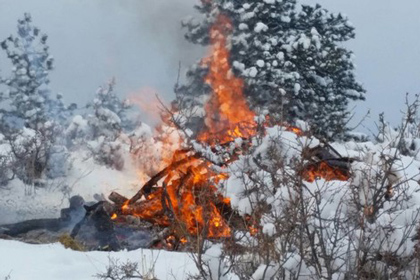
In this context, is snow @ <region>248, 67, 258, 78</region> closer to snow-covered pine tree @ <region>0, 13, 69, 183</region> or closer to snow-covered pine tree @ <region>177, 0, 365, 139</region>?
snow-covered pine tree @ <region>177, 0, 365, 139</region>

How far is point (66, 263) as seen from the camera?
24.7 feet

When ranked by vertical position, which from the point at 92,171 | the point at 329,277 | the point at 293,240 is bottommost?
the point at 329,277

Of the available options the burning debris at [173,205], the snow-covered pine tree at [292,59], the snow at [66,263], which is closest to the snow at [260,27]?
the snow-covered pine tree at [292,59]

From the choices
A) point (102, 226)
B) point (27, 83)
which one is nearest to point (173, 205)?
point (102, 226)

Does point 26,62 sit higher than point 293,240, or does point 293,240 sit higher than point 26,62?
point 26,62

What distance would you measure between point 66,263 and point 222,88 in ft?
52.2

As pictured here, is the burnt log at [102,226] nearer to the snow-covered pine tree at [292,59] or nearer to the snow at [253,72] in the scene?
the snow-covered pine tree at [292,59]

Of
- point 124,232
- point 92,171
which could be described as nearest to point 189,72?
point 92,171

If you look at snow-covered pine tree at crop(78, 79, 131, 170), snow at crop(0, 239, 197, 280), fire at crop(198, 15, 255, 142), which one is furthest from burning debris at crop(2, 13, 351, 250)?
fire at crop(198, 15, 255, 142)

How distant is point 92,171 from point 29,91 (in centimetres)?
1185

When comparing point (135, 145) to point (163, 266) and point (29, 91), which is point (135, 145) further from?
point (163, 266)

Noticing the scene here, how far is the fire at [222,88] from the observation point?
22281 mm

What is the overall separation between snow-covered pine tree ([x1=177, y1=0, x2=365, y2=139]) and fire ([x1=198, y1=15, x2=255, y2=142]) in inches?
11.2

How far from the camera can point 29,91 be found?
2889cm
